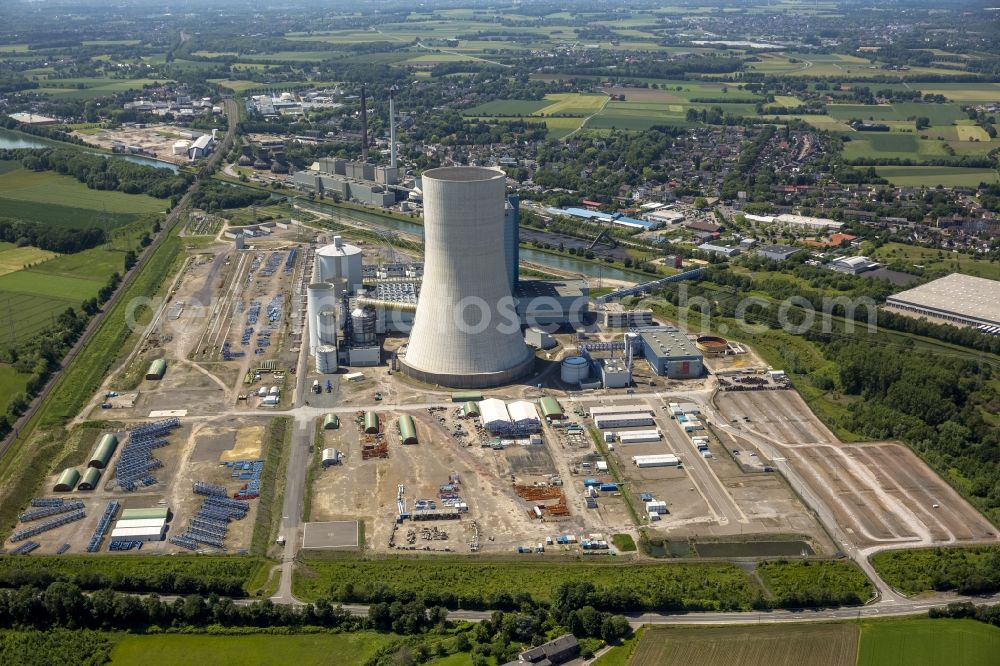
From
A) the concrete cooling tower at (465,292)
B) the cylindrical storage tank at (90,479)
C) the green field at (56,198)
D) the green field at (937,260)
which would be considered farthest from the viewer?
the green field at (56,198)

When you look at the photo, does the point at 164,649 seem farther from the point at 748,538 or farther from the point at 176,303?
the point at 176,303

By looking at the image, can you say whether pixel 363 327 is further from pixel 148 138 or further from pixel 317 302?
pixel 148 138

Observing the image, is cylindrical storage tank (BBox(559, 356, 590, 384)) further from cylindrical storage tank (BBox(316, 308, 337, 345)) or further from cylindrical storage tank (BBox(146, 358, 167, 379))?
cylindrical storage tank (BBox(146, 358, 167, 379))

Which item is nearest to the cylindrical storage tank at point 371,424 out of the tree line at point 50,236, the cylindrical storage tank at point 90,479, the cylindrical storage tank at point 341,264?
the cylindrical storage tank at point 90,479

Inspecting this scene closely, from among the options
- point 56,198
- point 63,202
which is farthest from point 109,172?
point 63,202

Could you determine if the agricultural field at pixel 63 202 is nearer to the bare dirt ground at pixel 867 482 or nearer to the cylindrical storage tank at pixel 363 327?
the cylindrical storage tank at pixel 363 327
